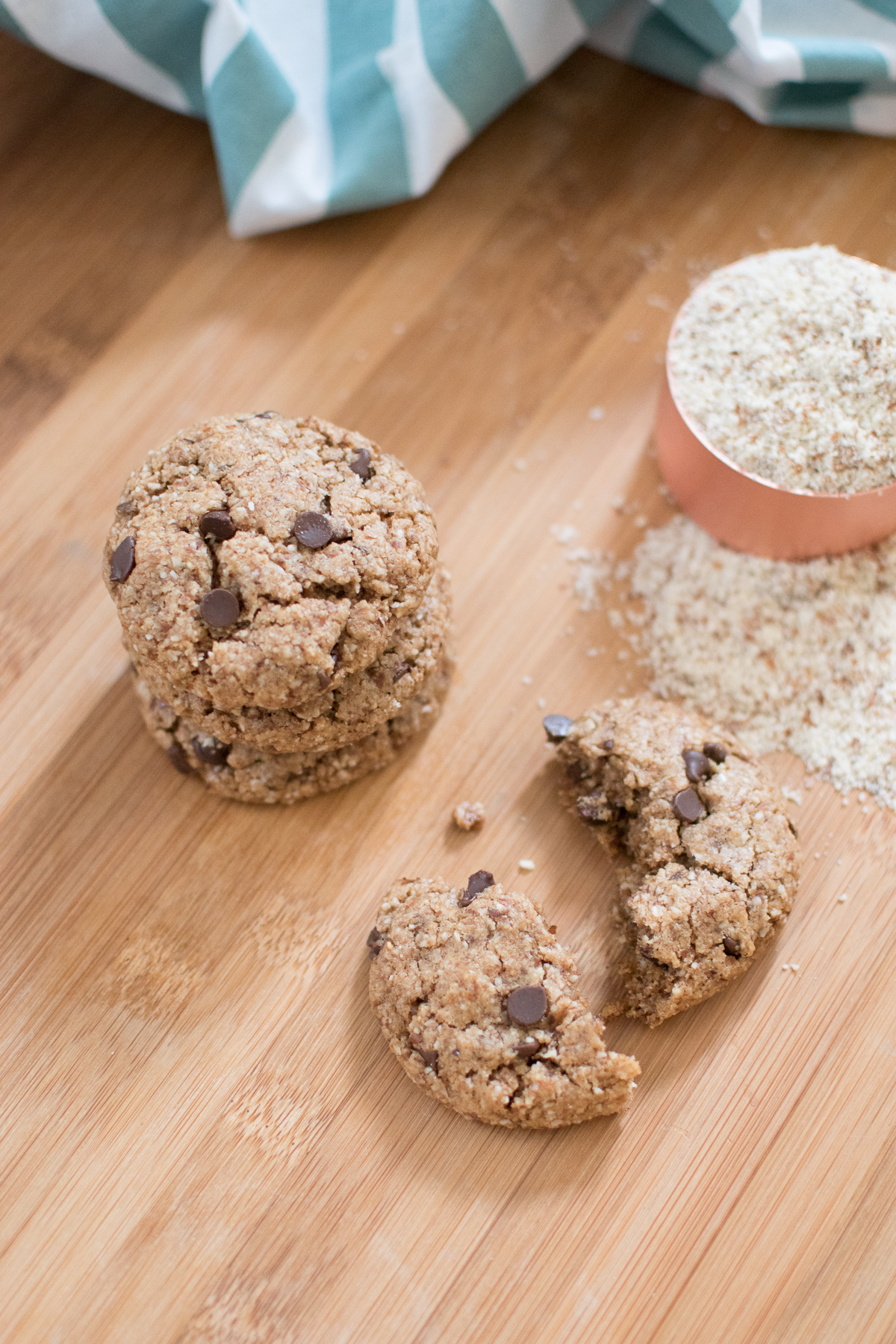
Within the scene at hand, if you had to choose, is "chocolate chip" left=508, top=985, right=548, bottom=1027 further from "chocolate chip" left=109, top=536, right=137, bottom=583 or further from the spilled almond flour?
"chocolate chip" left=109, top=536, right=137, bottom=583

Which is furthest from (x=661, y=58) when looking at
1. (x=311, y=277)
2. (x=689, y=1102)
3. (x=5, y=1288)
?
(x=5, y=1288)

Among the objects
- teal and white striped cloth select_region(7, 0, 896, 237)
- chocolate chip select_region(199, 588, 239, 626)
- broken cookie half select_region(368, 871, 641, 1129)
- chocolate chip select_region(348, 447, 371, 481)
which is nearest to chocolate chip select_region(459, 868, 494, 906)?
broken cookie half select_region(368, 871, 641, 1129)

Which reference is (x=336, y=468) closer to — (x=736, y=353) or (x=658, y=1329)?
(x=736, y=353)

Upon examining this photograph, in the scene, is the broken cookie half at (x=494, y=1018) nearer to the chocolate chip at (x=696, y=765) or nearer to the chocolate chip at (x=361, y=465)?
the chocolate chip at (x=696, y=765)

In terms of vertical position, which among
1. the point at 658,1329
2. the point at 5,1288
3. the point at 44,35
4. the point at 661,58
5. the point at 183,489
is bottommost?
the point at 658,1329

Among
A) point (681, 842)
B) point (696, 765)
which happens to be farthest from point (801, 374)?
point (681, 842)

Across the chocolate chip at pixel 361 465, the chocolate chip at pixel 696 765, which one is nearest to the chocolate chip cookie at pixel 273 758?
the chocolate chip at pixel 361 465
